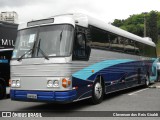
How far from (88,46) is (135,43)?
6.66 meters

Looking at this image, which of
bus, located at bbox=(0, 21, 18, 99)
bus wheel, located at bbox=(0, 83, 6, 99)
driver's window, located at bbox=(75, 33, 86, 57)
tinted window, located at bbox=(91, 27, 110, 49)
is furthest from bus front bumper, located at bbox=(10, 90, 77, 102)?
bus, located at bbox=(0, 21, 18, 99)

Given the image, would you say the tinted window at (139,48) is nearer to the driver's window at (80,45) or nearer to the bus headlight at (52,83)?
the driver's window at (80,45)

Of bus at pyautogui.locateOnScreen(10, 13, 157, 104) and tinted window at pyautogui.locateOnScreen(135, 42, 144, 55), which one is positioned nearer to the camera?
bus at pyautogui.locateOnScreen(10, 13, 157, 104)

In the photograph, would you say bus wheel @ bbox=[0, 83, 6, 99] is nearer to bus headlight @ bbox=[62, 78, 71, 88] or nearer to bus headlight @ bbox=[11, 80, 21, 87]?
bus headlight @ bbox=[11, 80, 21, 87]

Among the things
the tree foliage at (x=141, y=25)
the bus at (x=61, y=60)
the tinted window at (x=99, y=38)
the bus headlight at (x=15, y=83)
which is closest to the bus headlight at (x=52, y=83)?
the bus at (x=61, y=60)

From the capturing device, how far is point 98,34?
11.6 metres

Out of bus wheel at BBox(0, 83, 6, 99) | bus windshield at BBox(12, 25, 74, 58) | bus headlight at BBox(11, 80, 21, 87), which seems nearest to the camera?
bus windshield at BBox(12, 25, 74, 58)

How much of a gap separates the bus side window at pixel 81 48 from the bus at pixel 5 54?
4.46m

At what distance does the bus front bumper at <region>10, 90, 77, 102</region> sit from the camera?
9016 mm

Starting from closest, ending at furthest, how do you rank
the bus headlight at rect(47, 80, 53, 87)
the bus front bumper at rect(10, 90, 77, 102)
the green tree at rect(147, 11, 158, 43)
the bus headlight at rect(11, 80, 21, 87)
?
the bus front bumper at rect(10, 90, 77, 102), the bus headlight at rect(47, 80, 53, 87), the bus headlight at rect(11, 80, 21, 87), the green tree at rect(147, 11, 158, 43)

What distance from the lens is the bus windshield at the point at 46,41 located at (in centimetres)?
935

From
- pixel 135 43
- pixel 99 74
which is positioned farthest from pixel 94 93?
pixel 135 43

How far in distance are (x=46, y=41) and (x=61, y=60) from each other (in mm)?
929

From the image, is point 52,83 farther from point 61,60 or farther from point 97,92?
point 97,92
